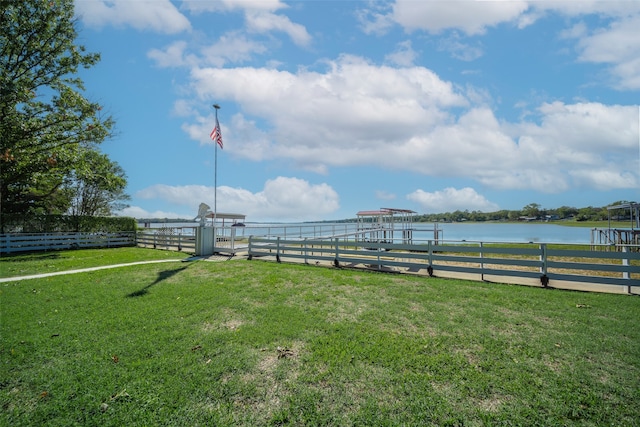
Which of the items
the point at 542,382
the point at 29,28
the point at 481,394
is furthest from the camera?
the point at 29,28

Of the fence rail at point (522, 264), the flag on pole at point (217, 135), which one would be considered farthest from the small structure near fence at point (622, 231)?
the flag on pole at point (217, 135)

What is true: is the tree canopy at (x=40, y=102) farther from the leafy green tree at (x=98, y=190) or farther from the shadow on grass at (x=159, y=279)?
the shadow on grass at (x=159, y=279)

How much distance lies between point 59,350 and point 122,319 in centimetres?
120

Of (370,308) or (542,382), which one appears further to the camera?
(370,308)

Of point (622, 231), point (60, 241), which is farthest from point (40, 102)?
point (622, 231)

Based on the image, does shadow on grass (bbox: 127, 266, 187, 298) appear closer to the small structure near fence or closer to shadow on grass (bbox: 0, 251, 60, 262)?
shadow on grass (bbox: 0, 251, 60, 262)

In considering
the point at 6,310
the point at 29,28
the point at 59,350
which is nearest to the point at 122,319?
the point at 59,350

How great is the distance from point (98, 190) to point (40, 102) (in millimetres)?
16241

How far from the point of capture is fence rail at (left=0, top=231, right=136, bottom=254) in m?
A: 17.5

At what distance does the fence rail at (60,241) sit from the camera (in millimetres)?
17469

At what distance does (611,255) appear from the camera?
7605mm

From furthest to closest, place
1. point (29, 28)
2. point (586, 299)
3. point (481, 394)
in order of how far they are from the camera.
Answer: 1. point (29, 28)
2. point (586, 299)
3. point (481, 394)

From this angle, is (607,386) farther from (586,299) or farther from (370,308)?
(586,299)

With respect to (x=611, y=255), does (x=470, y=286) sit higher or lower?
lower
